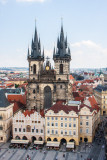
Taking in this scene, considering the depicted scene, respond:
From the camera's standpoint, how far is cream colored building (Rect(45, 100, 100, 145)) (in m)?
74.7

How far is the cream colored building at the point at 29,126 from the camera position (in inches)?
3041

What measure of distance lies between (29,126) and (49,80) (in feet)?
90.0

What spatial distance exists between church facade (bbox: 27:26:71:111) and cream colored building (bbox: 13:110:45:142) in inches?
877

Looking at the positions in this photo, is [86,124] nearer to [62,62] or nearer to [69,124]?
[69,124]

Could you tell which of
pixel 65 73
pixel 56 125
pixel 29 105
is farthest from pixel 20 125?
pixel 65 73

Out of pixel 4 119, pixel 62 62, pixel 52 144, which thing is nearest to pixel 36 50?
pixel 62 62

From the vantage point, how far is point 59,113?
7500 cm

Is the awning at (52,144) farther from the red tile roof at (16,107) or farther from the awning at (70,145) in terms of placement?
the red tile roof at (16,107)

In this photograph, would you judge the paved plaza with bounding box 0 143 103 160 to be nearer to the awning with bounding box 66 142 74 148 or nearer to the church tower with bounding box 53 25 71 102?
the awning with bounding box 66 142 74 148

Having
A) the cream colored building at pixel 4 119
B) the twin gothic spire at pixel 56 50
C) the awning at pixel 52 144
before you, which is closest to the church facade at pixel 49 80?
the twin gothic spire at pixel 56 50

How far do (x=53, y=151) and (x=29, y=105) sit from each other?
112 feet

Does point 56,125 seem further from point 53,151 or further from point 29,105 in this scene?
point 29,105

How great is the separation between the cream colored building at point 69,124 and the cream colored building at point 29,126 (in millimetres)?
2317

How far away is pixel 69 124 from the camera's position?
245 feet
